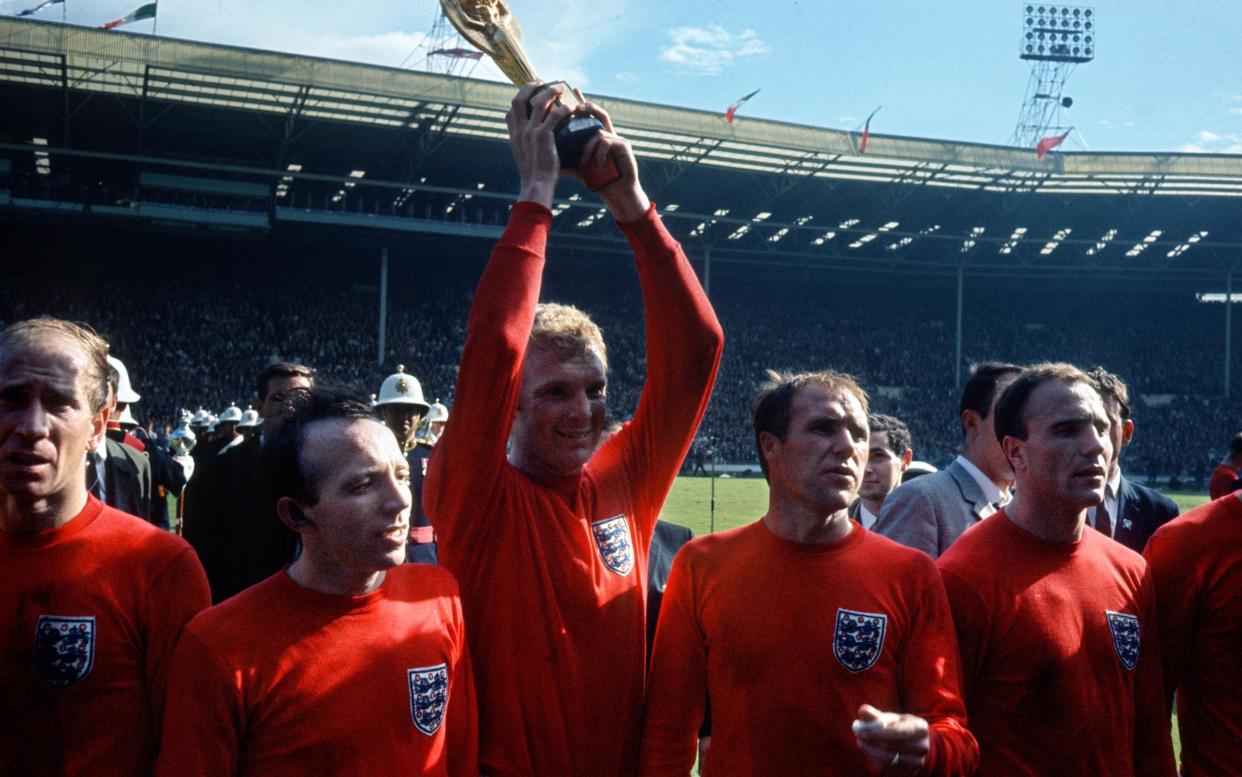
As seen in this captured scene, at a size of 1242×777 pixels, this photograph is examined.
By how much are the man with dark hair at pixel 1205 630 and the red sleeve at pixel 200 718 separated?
8.08 ft

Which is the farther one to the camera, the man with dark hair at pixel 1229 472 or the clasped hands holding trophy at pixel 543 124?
the man with dark hair at pixel 1229 472

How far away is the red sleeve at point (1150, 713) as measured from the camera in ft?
8.61

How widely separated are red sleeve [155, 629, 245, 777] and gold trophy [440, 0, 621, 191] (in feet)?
4.43

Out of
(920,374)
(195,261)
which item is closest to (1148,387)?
(920,374)

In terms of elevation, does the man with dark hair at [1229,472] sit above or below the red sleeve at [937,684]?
above

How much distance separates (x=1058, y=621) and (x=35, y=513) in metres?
2.54

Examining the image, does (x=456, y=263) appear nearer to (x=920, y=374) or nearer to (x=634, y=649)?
(x=920, y=374)

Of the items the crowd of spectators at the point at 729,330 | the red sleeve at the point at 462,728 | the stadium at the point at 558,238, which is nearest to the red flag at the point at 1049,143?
the stadium at the point at 558,238

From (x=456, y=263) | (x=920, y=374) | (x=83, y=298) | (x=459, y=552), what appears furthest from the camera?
(x=920, y=374)

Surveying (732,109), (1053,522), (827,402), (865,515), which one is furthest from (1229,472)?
(732,109)

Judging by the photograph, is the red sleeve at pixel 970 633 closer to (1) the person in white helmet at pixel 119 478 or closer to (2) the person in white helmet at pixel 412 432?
(2) the person in white helmet at pixel 412 432

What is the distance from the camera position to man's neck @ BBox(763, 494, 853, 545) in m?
2.63

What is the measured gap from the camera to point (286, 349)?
3231cm

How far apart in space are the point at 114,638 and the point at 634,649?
3.87ft
